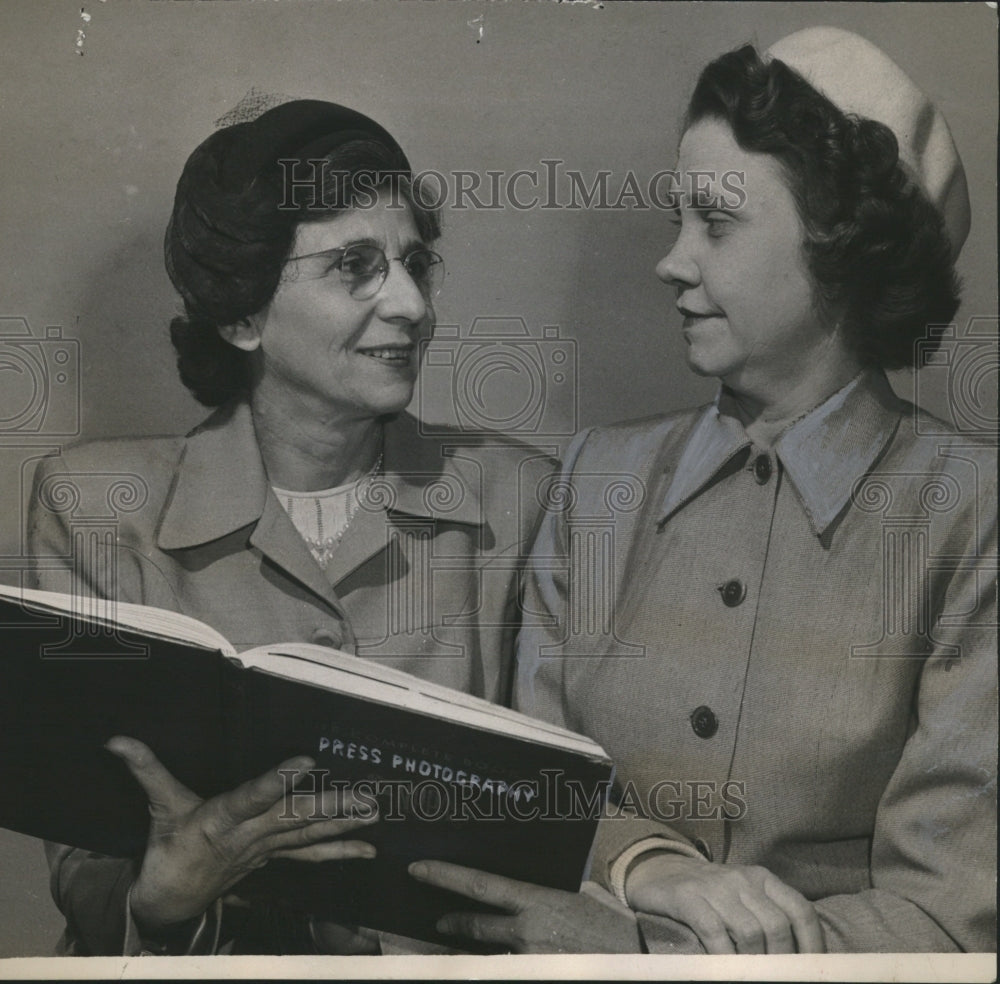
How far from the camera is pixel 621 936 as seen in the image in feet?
7.01

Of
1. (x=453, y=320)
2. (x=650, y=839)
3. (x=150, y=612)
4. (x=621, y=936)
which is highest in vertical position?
Result: (x=453, y=320)

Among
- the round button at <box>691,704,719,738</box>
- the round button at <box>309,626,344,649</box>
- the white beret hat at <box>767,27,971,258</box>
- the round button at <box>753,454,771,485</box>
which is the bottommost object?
the round button at <box>691,704,719,738</box>

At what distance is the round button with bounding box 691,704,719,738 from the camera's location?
82.6 inches

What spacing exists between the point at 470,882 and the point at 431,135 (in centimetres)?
127

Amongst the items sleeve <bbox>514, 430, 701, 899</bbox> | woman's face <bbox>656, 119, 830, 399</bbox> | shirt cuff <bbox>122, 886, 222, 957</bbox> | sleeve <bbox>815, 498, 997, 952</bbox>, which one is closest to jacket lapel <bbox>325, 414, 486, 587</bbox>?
sleeve <bbox>514, 430, 701, 899</bbox>

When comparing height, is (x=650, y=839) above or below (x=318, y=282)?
below

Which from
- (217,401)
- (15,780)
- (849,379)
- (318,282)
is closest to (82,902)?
(15,780)

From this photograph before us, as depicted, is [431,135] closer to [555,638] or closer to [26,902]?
[555,638]

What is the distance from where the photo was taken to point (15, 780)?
2.17 m

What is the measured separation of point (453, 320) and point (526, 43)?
0.50 meters

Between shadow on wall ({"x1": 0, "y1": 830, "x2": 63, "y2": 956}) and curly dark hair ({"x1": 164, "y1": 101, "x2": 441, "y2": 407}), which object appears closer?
curly dark hair ({"x1": 164, "y1": 101, "x2": 441, "y2": 407})

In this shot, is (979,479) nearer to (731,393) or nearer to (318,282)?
(731,393)

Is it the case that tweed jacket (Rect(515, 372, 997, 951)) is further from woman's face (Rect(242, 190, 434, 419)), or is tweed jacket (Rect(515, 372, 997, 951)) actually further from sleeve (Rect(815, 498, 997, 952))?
woman's face (Rect(242, 190, 434, 419))

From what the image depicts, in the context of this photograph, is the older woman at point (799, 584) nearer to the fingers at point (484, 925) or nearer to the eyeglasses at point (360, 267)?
the fingers at point (484, 925)
